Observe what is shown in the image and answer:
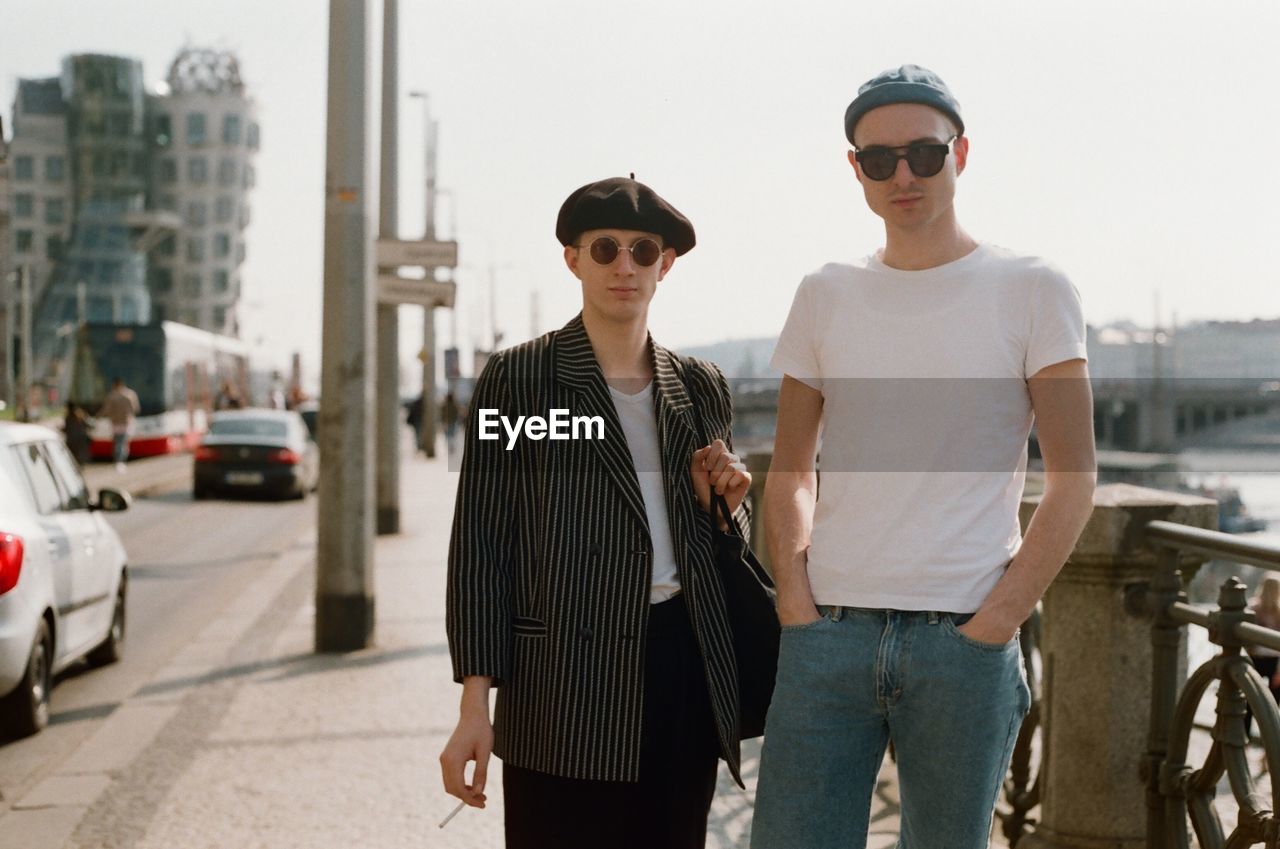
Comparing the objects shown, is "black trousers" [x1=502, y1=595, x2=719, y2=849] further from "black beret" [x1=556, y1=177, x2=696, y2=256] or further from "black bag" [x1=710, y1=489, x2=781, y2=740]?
"black beret" [x1=556, y1=177, x2=696, y2=256]

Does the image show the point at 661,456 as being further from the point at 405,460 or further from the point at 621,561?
the point at 405,460

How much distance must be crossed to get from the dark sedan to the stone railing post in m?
20.7

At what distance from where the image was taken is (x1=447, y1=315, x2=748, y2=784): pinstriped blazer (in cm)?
268

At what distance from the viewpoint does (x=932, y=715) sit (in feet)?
8.04

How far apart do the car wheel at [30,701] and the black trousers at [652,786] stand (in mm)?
5120

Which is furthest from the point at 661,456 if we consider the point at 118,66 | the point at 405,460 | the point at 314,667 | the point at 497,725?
the point at 118,66

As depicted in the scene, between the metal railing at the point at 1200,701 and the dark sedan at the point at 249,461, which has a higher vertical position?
the metal railing at the point at 1200,701

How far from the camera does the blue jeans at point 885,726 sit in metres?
2.43

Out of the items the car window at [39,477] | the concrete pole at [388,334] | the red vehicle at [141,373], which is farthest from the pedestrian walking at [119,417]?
the car window at [39,477]

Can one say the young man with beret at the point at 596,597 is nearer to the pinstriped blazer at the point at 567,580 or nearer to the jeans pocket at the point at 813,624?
the pinstriped blazer at the point at 567,580

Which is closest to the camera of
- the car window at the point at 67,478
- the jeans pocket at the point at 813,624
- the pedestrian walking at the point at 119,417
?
the jeans pocket at the point at 813,624

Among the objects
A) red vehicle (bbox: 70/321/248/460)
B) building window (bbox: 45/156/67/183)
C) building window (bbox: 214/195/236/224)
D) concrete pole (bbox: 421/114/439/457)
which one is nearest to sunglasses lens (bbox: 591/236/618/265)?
concrete pole (bbox: 421/114/439/457)

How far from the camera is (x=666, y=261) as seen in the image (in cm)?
288

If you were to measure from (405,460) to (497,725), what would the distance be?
119ft
